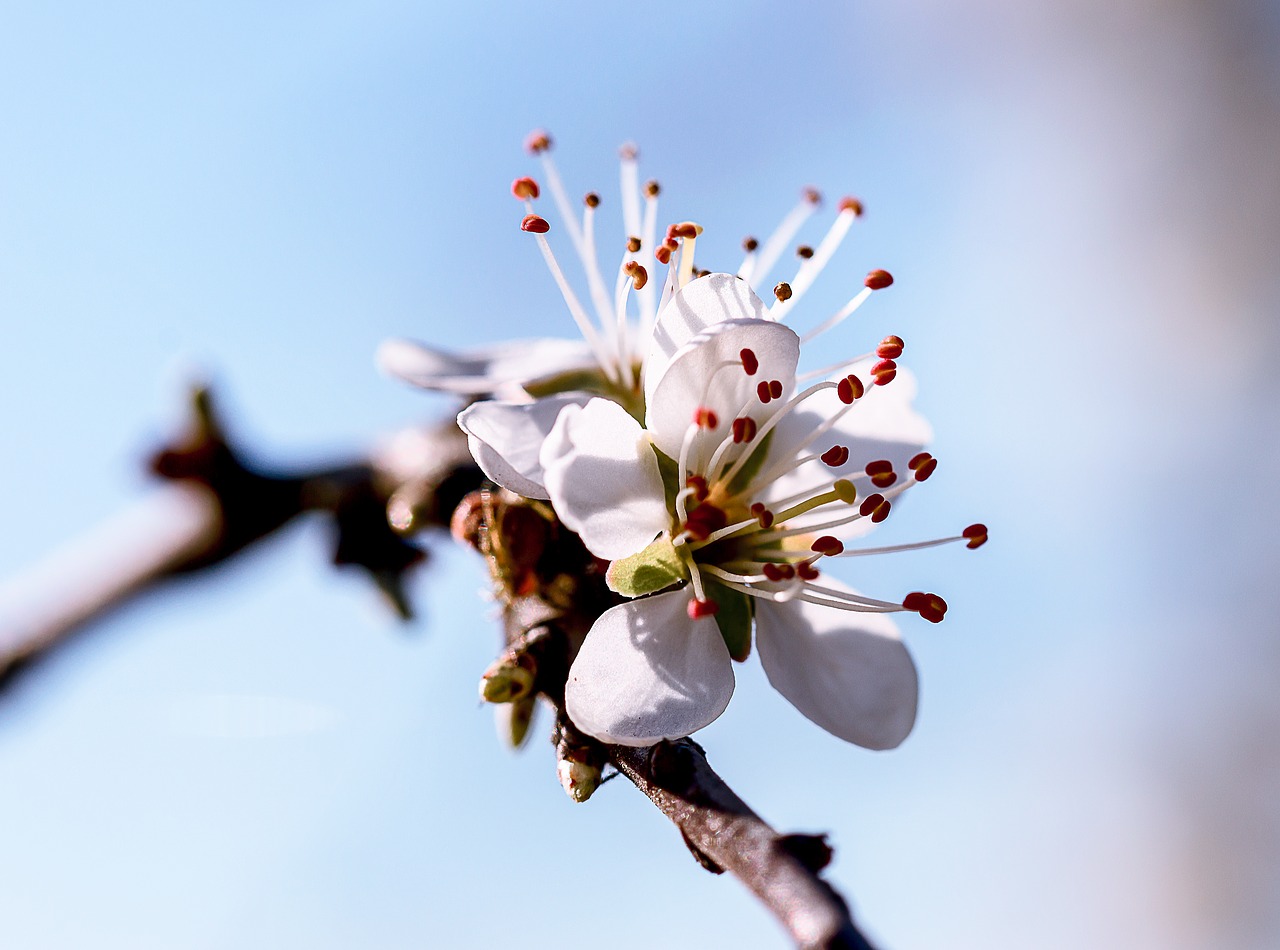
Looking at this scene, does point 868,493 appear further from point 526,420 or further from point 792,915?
point 792,915

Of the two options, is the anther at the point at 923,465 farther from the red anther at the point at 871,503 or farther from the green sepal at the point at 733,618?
the green sepal at the point at 733,618

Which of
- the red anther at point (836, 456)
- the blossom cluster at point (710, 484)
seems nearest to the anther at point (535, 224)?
the blossom cluster at point (710, 484)

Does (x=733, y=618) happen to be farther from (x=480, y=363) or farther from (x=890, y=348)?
(x=480, y=363)

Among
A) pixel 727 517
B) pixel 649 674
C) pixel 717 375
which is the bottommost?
pixel 649 674

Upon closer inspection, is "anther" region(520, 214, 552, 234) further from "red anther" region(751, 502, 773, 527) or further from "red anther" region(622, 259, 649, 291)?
"red anther" region(751, 502, 773, 527)

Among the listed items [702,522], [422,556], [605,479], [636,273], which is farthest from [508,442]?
[422,556]

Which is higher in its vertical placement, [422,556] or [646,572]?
[646,572]

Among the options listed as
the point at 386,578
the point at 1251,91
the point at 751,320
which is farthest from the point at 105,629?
the point at 1251,91
